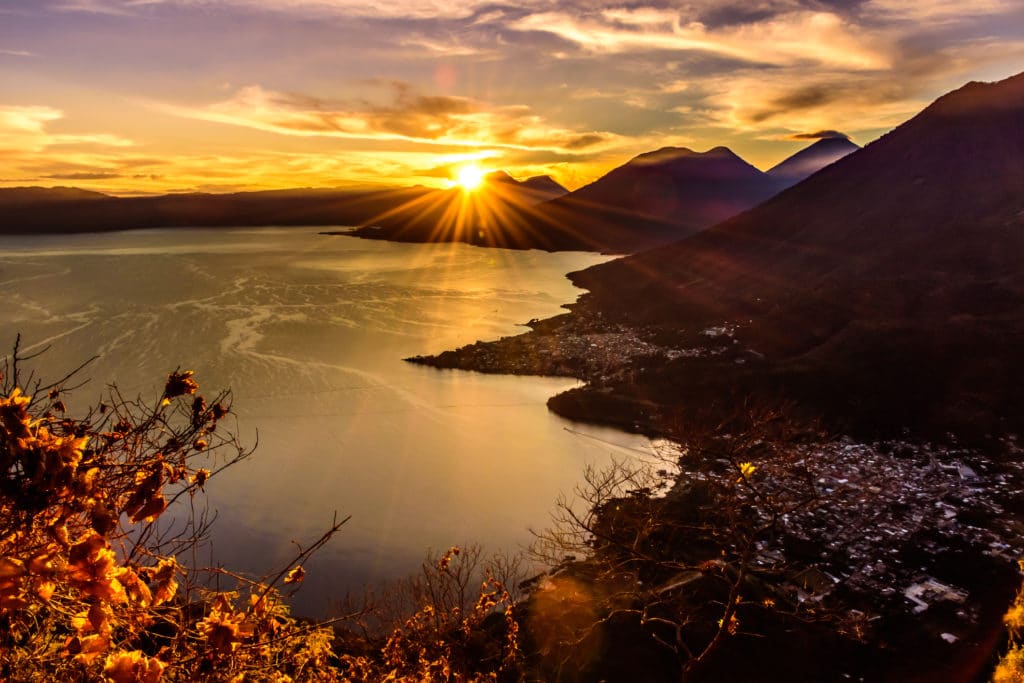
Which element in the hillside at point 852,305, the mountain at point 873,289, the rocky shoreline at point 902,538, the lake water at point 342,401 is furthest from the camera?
the hillside at point 852,305

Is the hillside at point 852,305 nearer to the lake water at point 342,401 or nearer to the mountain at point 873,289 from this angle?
the mountain at point 873,289

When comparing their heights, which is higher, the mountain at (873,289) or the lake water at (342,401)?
the mountain at (873,289)

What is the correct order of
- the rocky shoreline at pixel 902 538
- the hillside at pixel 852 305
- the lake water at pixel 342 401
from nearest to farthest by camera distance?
the rocky shoreline at pixel 902 538
the lake water at pixel 342 401
the hillside at pixel 852 305

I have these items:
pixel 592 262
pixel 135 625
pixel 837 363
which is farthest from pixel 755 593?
pixel 592 262

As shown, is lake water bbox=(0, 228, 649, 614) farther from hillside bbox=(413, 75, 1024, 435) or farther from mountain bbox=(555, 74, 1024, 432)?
mountain bbox=(555, 74, 1024, 432)

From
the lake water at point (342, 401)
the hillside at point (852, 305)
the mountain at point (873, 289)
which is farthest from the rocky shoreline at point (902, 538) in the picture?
the lake water at point (342, 401)

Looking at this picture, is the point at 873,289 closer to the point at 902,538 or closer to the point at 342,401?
the point at 902,538

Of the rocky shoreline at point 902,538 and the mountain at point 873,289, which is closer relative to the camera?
the rocky shoreline at point 902,538
